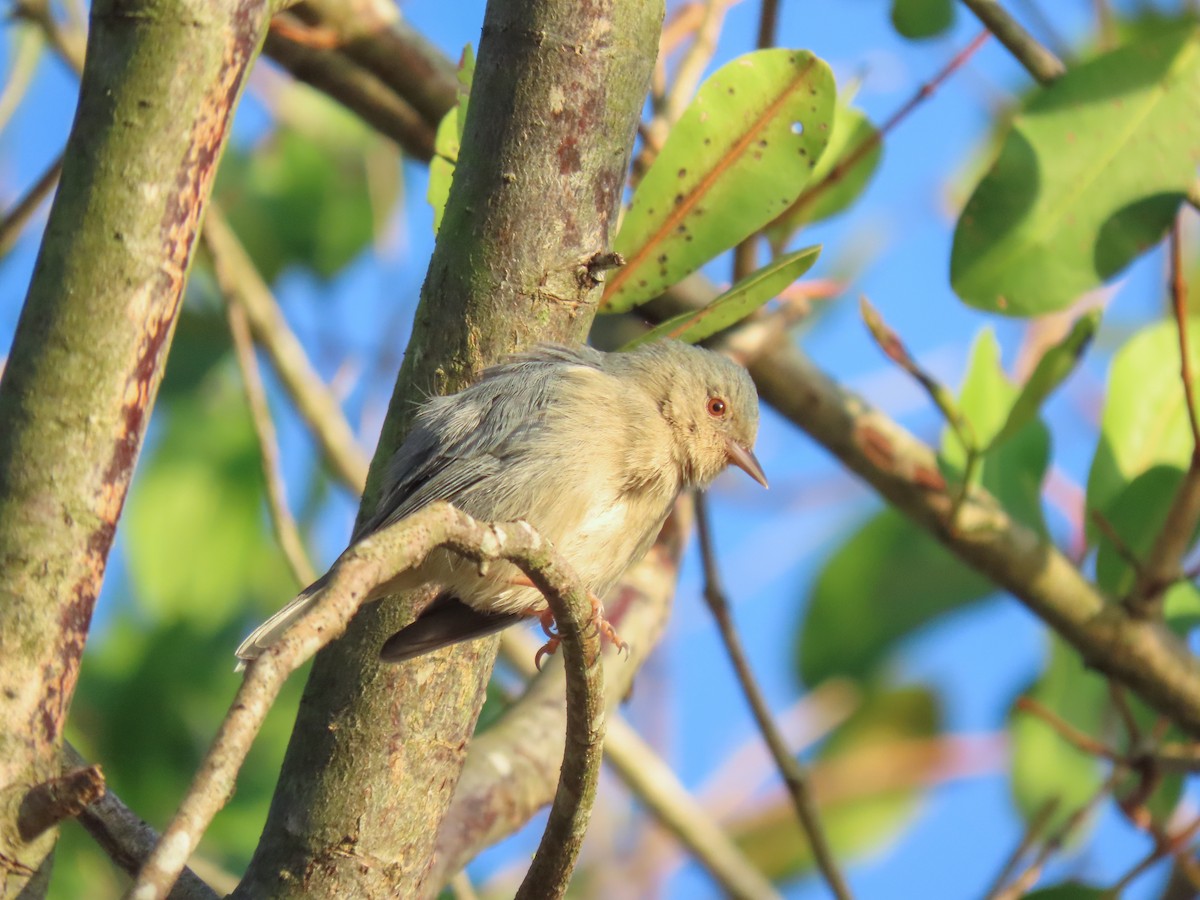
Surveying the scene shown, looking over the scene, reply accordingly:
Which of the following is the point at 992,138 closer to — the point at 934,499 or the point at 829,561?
the point at 829,561

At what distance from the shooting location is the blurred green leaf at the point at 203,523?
239 inches

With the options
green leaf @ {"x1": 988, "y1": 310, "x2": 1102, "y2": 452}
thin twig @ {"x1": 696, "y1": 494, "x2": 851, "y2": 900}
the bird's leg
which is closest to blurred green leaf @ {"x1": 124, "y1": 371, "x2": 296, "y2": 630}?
thin twig @ {"x1": 696, "y1": 494, "x2": 851, "y2": 900}

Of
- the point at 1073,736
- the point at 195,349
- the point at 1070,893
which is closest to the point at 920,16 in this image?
the point at 1073,736

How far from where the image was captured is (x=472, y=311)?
2.71 metres

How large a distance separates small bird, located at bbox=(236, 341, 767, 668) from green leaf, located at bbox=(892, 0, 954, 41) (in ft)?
4.38

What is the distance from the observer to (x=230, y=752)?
1487mm

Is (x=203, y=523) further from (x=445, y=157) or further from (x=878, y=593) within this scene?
(x=445, y=157)

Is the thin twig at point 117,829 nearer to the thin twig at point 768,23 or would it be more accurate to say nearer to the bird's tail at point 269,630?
the bird's tail at point 269,630

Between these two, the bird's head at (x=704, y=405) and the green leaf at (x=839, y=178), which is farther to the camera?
the green leaf at (x=839, y=178)

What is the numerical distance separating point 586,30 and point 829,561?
12.4 feet

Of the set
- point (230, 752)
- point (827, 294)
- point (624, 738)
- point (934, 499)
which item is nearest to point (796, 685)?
point (624, 738)

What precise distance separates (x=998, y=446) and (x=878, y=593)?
204cm

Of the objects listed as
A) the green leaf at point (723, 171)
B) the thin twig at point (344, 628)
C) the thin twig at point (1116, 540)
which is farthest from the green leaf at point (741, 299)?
the thin twig at point (1116, 540)

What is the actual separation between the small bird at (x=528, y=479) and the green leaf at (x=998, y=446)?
A: 1147mm
